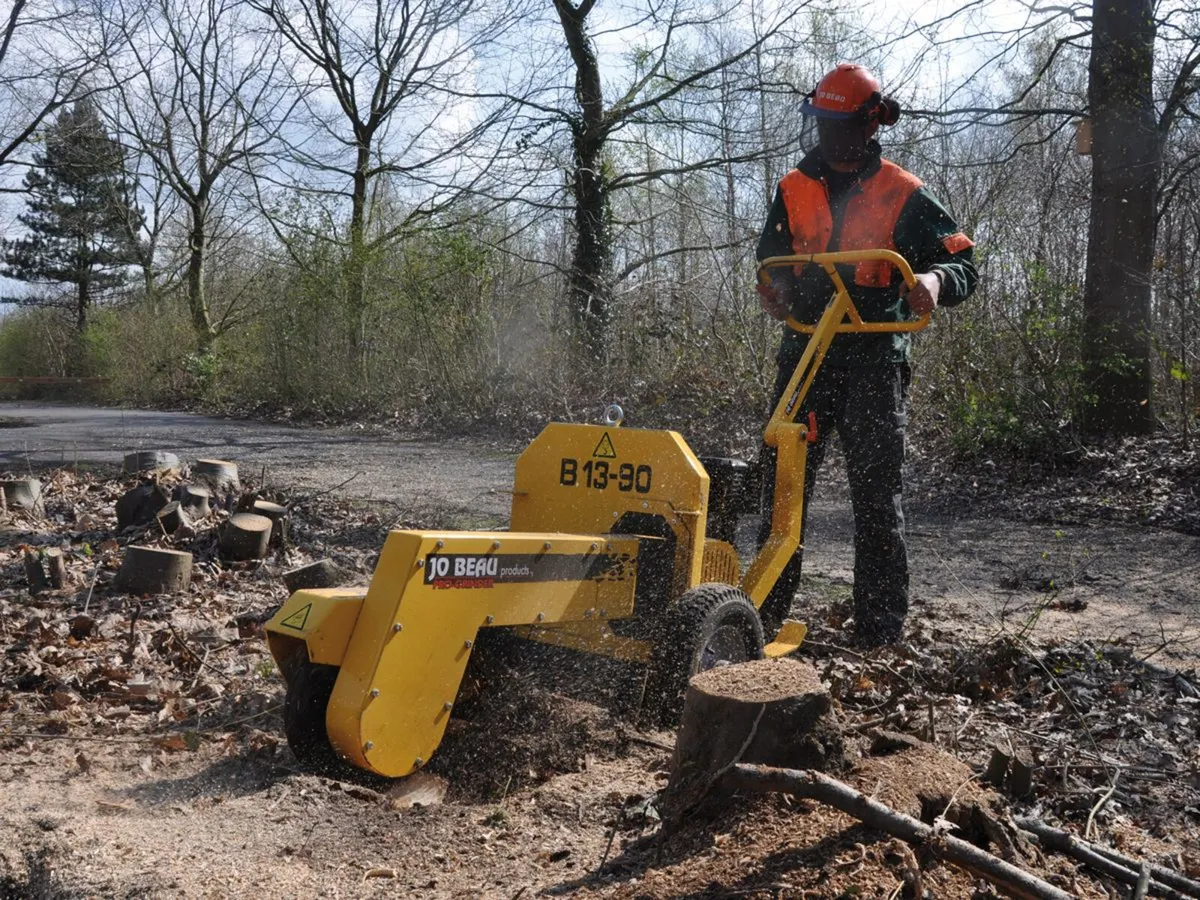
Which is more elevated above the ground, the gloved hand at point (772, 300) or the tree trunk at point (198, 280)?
the tree trunk at point (198, 280)

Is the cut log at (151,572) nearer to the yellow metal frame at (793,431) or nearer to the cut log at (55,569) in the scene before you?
the cut log at (55,569)

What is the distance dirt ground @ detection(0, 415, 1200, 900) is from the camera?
2561mm

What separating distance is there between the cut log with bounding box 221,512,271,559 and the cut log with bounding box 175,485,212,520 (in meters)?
0.91

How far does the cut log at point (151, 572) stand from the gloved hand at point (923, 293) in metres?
4.10

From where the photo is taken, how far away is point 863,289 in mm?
4559

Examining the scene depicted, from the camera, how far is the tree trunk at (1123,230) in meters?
9.98

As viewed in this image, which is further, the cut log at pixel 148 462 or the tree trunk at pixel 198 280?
the tree trunk at pixel 198 280

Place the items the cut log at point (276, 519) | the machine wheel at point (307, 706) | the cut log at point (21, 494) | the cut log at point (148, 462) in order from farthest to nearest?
the cut log at point (148, 462) → the cut log at point (21, 494) → the cut log at point (276, 519) → the machine wheel at point (307, 706)

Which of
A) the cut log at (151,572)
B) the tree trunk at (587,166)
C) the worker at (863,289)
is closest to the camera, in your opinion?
the worker at (863,289)

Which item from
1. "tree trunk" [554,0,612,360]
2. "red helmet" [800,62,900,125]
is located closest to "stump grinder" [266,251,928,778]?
"red helmet" [800,62,900,125]

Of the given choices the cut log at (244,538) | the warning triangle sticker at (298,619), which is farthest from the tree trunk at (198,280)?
the warning triangle sticker at (298,619)

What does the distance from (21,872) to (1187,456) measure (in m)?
9.29

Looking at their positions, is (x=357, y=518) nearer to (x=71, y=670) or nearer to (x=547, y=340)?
(x=71, y=670)

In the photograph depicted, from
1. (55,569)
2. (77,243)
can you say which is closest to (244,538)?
(55,569)
